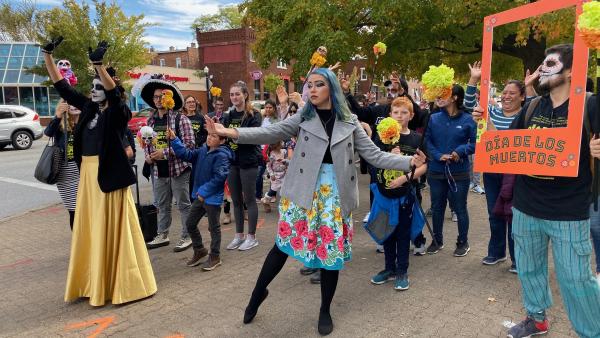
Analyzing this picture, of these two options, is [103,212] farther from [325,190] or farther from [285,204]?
[325,190]

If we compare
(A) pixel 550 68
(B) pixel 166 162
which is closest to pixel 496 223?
(A) pixel 550 68

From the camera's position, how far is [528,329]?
3225 mm

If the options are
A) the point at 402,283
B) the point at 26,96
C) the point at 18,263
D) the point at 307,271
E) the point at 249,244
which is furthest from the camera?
the point at 26,96

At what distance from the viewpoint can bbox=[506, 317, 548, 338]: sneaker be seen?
321 centimetres

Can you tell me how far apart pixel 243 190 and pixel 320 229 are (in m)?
2.45

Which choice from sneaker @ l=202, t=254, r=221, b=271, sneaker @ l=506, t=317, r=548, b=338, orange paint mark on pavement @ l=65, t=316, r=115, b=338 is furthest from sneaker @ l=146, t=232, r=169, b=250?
sneaker @ l=506, t=317, r=548, b=338

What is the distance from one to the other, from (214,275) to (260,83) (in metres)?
42.2

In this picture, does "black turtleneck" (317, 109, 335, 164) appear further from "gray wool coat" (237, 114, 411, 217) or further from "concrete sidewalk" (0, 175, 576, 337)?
"concrete sidewalk" (0, 175, 576, 337)

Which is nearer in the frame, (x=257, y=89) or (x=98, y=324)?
(x=98, y=324)

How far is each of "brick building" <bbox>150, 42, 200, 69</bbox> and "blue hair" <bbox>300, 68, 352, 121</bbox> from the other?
58.1 m

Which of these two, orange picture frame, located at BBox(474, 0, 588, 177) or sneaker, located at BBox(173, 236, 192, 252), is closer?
orange picture frame, located at BBox(474, 0, 588, 177)

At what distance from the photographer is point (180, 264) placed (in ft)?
16.8

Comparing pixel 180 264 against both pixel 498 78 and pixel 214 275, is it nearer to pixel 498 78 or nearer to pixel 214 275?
pixel 214 275

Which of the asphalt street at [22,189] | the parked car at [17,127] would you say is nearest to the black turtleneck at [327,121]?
the asphalt street at [22,189]
